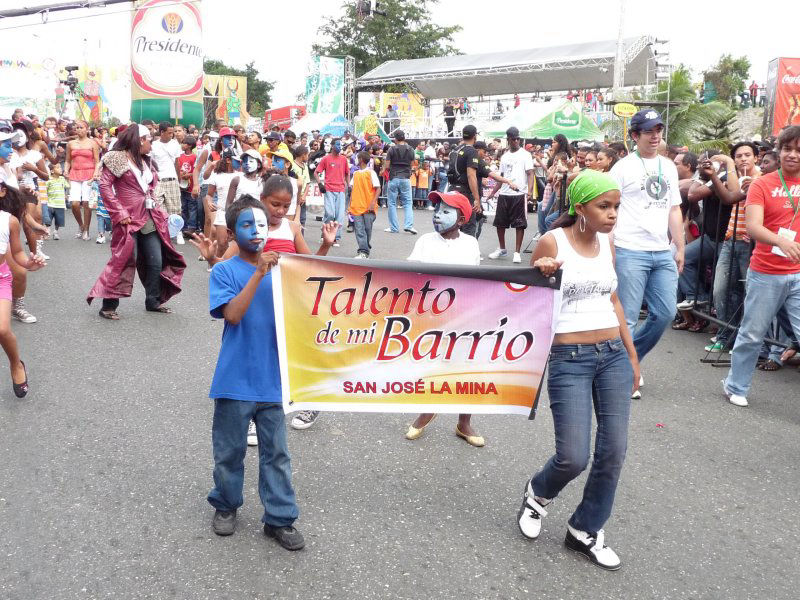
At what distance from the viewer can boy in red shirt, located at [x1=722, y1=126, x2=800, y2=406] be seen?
5.35 metres

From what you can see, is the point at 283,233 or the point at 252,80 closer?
the point at 283,233

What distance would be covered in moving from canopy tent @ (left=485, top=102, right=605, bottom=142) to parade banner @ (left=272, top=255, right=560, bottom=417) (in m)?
17.5

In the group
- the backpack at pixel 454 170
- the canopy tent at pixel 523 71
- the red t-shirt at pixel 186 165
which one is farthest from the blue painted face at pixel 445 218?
the canopy tent at pixel 523 71

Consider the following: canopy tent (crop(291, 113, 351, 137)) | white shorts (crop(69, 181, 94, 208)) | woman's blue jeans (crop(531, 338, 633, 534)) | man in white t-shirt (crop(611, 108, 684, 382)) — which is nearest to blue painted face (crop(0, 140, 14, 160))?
man in white t-shirt (crop(611, 108, 684, 382))

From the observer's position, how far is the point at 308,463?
4.47 m

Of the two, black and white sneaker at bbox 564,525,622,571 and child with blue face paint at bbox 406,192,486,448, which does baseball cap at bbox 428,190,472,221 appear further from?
black and white sneaker at bbox 564,525,622,571

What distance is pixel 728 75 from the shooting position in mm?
49688

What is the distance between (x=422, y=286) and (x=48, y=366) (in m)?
3.87

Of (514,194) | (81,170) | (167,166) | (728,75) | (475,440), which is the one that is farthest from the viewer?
(728,75)

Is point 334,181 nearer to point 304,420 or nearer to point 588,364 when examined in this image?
point 304,420

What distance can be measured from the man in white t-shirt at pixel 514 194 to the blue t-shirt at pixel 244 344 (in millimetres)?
8577

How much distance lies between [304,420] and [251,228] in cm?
203

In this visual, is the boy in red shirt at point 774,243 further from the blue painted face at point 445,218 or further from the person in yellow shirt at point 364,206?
the person in yellow shirt at point 364,206

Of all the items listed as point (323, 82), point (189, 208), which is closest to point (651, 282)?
point (189, 208)
